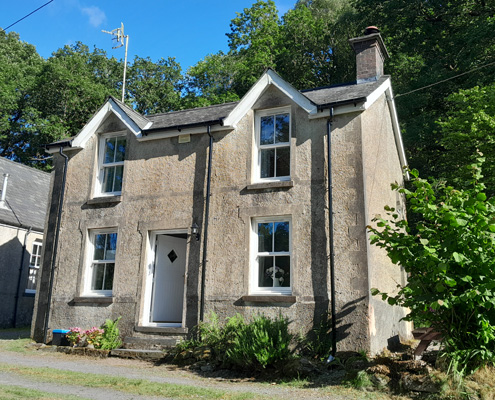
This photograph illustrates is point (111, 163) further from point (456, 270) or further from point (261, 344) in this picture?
point (456, 270)

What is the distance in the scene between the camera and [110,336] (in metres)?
11.7

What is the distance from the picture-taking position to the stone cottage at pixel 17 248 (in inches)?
788

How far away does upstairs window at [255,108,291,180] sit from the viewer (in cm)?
1173

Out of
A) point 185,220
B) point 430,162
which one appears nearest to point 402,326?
point 185,220

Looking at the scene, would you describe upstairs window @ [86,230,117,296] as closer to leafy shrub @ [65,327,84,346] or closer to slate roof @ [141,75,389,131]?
leafy shrub @ [65,327,84,346]

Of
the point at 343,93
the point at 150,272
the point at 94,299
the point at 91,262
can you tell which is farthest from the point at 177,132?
the point at 94,299

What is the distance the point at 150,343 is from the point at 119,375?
101 inches

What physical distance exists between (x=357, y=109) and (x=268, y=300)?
16.1 ft

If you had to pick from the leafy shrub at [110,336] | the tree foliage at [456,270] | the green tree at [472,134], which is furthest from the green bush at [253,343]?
the green tree at [472,134]

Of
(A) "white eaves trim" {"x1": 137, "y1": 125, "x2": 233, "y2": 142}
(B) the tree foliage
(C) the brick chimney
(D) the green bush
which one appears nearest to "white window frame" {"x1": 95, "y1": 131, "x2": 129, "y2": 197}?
(A) "white eaves trim" {"x1": 137, "y1": 125, "x2": 233, "y2": 142}

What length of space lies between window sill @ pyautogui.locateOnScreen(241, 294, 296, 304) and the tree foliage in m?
3.09

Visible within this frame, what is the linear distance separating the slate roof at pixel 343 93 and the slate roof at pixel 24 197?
48.7ft

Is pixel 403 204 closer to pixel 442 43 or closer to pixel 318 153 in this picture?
pixel 318 153

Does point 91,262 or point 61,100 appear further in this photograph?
point 61,100
